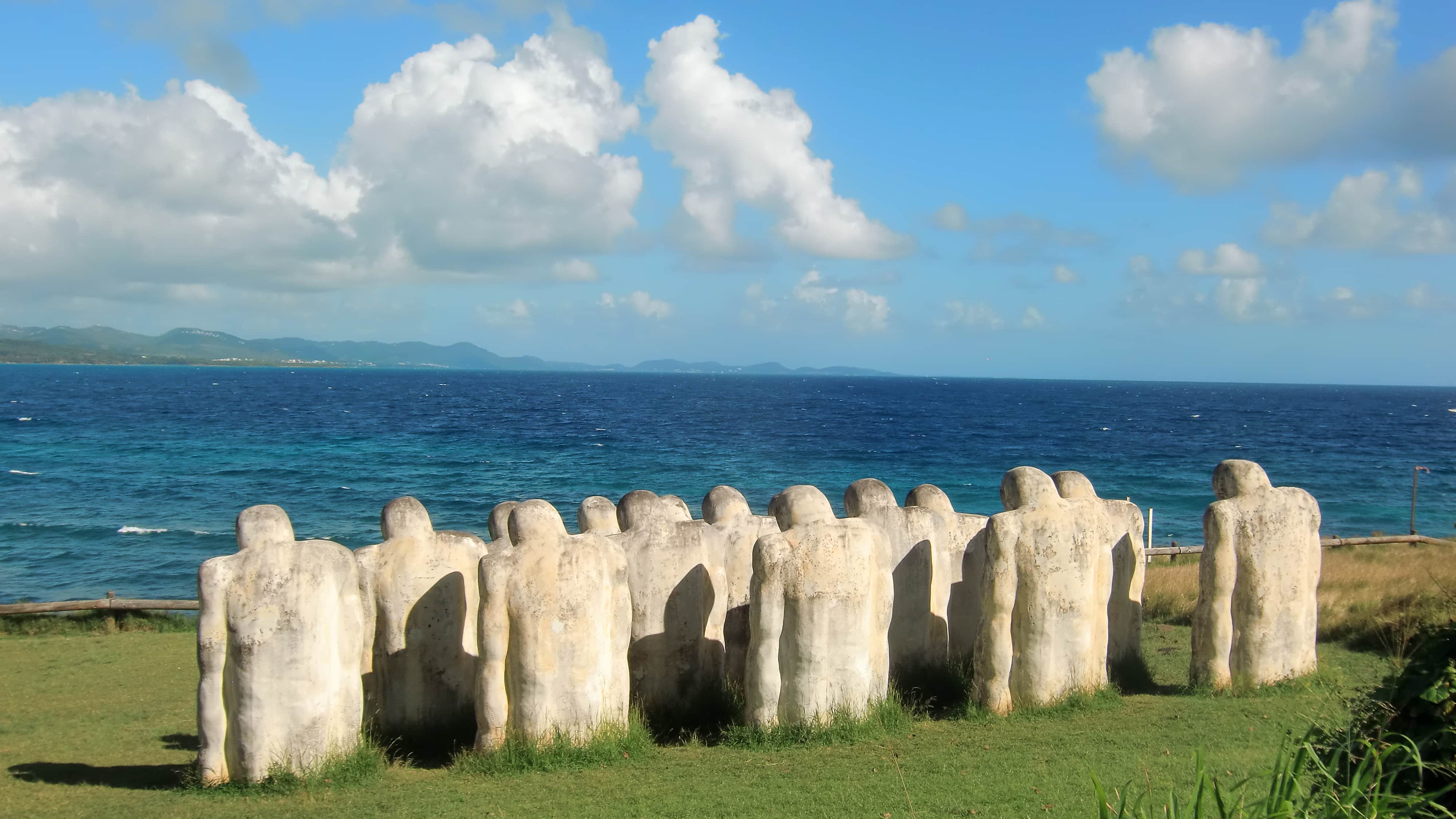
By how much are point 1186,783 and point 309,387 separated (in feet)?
484

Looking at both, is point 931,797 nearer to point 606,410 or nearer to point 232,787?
point 232,787

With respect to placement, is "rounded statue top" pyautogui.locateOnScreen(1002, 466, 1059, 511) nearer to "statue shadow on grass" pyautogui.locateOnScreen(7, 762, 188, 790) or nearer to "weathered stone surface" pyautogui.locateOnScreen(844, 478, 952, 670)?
"weathered stone surface" pyautogui.locateOnScreen(844, 478, 952, 670)

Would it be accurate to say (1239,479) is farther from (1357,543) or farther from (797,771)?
(1357,543)

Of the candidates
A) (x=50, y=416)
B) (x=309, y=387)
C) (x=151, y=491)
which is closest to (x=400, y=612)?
(x=151, y=491)

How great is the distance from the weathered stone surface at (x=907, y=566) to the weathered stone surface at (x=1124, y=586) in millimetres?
1748

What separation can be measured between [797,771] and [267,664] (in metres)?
4.75

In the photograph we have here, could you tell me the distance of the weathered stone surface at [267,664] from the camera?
29.7ft

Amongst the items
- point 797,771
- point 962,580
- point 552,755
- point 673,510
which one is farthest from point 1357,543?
point 552,755

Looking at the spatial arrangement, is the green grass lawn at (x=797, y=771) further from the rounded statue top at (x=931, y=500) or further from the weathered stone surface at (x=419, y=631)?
the rounded statue top at (x=931, y=500)

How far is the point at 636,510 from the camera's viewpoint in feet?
38.0

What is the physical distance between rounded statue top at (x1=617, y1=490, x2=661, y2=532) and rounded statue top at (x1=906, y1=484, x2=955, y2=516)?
323 cm

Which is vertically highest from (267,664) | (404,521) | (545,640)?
(404,521)

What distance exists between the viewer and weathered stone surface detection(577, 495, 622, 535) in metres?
12.1

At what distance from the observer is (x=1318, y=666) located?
11906mm
